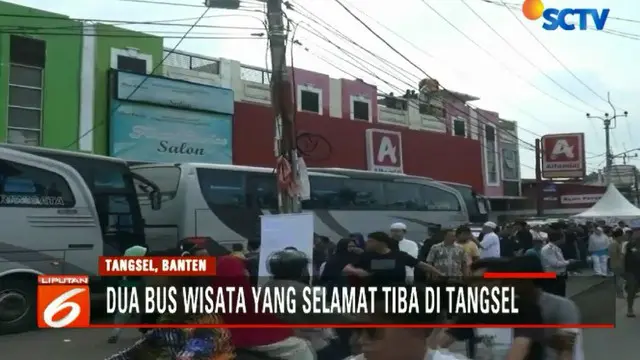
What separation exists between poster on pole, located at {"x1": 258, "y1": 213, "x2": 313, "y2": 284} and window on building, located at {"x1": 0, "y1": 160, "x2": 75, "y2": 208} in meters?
5.72

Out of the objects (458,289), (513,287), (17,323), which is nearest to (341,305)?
(458,289)

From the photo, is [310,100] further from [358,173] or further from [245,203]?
[245,203]

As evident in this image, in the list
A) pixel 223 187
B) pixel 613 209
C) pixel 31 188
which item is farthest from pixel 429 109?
pixel 31 188

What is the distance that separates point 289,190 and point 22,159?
455cm

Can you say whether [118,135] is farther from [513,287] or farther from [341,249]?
[513,287]

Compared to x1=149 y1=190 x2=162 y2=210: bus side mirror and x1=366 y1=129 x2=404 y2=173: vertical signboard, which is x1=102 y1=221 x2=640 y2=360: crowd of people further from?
x1=366 y1=129 x2=404 y2=173: vertical signboard

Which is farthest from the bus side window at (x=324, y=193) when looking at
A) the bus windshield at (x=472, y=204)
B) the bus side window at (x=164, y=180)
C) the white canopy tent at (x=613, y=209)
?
the white canopy tent at (x=613, y=209)

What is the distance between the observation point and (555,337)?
395 cm

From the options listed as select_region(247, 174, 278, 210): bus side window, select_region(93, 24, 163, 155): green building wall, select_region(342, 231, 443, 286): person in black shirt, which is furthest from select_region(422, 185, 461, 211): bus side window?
select_region(342, 231, 443, 286): person in black shirt

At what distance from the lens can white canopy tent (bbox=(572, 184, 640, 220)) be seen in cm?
2400

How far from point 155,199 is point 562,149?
28.6 metres

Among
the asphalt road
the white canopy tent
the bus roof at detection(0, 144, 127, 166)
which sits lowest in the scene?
the asphalt road

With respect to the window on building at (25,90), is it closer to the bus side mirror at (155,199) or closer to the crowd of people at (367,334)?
the bus side mirror at (155,199)

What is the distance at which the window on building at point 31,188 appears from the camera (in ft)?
38.4
